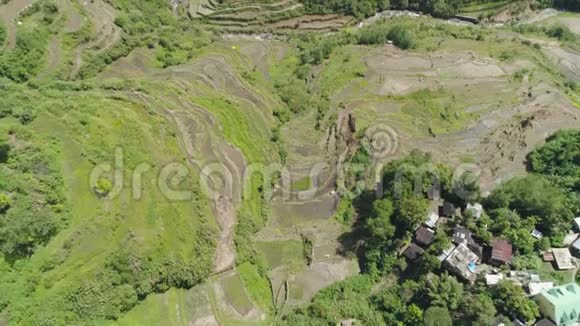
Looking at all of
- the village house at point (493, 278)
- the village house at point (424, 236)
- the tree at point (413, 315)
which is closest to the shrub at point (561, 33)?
the village house at point (424, 236)

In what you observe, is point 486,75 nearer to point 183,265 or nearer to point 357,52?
point 357,52

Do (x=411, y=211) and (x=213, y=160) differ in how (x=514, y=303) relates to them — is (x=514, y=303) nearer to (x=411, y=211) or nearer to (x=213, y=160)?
(x=411, y=211)

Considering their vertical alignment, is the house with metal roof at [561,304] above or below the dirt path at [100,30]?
below

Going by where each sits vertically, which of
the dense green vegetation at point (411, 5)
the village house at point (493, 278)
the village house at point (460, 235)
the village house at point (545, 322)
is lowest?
the village house at point (545, 322)

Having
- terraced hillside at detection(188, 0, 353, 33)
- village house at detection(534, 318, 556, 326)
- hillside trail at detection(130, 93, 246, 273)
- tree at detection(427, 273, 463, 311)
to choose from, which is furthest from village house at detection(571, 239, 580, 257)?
terraced hillside at detection(188, 0, 353, 33)

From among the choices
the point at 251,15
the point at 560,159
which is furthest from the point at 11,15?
the point at 560,159

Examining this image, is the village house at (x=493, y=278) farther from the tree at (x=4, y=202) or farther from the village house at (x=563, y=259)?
the tree at (x=4, y=202)

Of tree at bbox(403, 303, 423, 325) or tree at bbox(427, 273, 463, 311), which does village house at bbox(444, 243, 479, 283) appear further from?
tree at bbox(403, 303, 423, 325)
